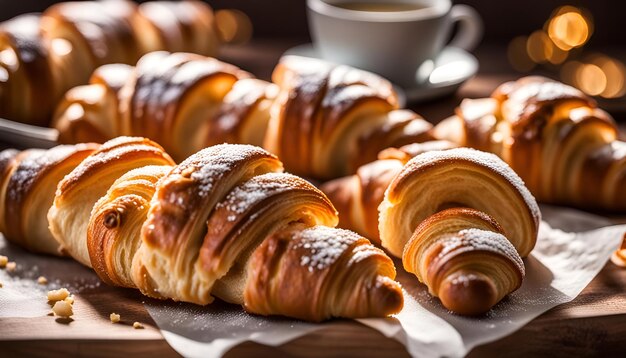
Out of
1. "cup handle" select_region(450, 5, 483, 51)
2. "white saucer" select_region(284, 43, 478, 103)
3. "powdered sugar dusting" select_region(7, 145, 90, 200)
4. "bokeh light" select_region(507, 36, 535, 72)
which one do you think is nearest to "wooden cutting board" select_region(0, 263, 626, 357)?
"powdered sugar dusting" select_region(7, 145, 90, 200)

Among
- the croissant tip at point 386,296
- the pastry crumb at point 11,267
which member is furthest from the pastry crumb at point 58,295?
the croissant tip at point 386,296

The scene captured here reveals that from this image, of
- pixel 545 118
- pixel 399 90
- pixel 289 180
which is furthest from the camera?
pixel 399 90

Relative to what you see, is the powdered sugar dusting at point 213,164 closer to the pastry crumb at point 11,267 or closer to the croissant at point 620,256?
the pastry crumb at point 11,267

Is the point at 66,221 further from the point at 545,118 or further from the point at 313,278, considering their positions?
the point at 545,118

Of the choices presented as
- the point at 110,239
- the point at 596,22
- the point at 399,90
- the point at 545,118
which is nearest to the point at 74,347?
the point at 110,239

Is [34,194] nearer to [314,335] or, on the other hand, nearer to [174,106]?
[174,106]
